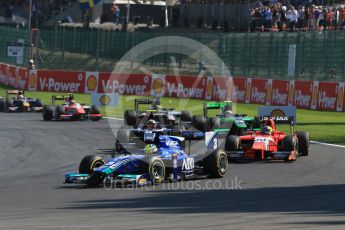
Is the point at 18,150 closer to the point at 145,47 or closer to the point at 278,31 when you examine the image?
the point at 278,31

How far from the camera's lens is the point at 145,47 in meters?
53.9

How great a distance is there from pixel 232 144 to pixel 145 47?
32619 mm

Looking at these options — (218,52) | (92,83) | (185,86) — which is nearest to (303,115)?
(185,86)

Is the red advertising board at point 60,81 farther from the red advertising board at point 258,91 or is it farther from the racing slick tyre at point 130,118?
the racing slick tyre at point 130,118

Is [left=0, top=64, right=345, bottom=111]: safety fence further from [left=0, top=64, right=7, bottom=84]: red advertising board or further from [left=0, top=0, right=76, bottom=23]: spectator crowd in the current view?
[left=0, top=0, right=76, bottom=23]: spectator crowd

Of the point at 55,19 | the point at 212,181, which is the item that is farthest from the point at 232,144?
the point at 55,19

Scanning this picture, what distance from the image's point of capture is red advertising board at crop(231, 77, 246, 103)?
4541 centimetres

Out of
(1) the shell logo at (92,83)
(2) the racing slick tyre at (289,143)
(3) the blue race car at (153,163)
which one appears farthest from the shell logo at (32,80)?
(3) the blue race car at (153,163)

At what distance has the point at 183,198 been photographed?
1562 centimetres

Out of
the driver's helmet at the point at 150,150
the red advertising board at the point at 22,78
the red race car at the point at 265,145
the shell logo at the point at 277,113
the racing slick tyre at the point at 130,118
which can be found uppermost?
the shell logo at the point at 277,113

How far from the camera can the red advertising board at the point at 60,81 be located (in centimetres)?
5125

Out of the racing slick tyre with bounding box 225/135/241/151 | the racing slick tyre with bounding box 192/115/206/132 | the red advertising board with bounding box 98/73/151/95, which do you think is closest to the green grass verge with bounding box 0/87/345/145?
the red advertising board with bounding box 98/73/151/95

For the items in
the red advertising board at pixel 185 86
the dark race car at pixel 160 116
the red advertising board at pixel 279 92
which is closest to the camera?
the dark race car at pixel 160 116

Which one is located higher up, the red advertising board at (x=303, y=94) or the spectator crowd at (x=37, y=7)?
the spectator crowd at (x=37, y=7)
